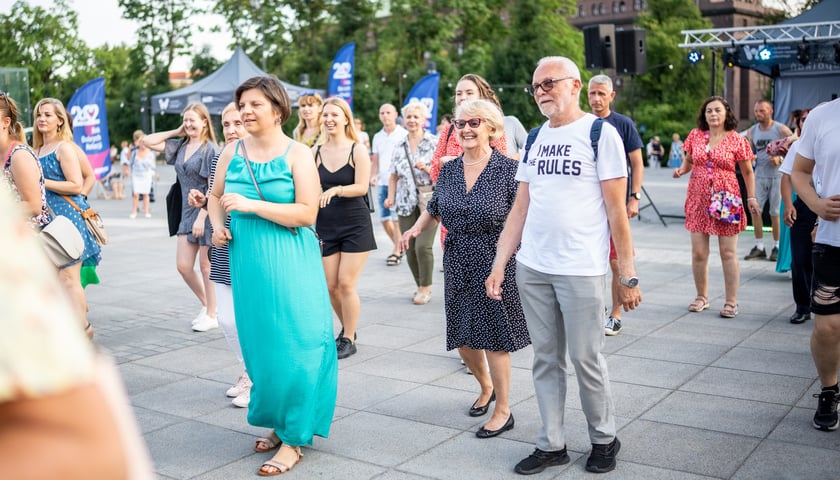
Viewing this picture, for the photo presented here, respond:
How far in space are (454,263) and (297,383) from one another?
3.77 feet

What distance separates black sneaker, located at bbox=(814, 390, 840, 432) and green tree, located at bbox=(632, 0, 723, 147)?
53.6m

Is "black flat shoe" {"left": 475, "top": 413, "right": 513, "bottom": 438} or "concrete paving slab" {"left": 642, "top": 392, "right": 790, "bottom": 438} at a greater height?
"black flat shoe" {"left": 475, "top": 413, "right": 513, "bottom": 438}

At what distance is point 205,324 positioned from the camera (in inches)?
298

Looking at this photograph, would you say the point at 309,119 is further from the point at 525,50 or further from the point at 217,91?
the point at 525,50

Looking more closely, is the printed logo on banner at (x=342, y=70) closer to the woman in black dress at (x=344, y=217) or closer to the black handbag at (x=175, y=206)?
the black handbag at (x=175, y=206)

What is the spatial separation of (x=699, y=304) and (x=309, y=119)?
12.8ft

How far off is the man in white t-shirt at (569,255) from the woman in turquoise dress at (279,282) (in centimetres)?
105

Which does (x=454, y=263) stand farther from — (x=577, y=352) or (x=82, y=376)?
(x=82, y=376)

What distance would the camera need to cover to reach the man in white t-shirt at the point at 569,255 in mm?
4020

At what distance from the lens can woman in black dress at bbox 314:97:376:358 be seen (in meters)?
6.44

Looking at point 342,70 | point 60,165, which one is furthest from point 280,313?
point 342,70

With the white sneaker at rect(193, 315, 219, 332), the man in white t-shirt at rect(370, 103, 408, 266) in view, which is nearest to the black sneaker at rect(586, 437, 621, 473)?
the white sneaker at rect(193, 315, 219, 332)

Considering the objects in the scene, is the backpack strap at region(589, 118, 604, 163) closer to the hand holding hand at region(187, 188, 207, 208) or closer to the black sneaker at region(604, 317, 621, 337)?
the hand holding hand at region(187, 188, 207, 208)

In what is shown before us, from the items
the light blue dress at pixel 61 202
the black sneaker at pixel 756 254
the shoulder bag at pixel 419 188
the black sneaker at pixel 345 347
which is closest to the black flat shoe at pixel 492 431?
the black sneaker at pixel 345 347
